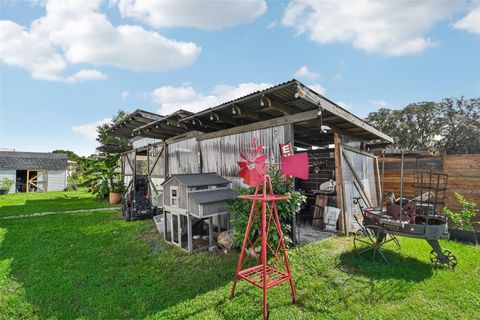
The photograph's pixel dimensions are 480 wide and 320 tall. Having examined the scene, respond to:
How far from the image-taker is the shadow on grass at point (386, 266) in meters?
3.48

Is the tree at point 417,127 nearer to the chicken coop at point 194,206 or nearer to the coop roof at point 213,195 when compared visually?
the coop roof at point 213,195

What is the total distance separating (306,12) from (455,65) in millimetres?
8395

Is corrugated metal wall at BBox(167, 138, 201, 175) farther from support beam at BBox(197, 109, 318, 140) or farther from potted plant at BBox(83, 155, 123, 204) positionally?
potted plant at BBox(83, 155, 123, 204)

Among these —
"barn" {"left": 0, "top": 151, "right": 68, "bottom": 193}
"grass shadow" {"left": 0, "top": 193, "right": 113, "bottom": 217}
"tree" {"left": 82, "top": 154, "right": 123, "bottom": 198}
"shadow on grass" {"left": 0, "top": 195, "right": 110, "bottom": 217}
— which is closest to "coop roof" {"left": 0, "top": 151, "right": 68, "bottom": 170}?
"barn" {"left": 0, "top": 151, "right": 68, "bottom": 193}

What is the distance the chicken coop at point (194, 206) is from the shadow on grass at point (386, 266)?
2.61m

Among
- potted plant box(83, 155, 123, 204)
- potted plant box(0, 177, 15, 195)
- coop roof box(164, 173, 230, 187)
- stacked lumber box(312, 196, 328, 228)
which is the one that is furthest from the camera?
potted plant box(0, 177, 15, 195)

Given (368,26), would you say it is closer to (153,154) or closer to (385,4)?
(385,4)

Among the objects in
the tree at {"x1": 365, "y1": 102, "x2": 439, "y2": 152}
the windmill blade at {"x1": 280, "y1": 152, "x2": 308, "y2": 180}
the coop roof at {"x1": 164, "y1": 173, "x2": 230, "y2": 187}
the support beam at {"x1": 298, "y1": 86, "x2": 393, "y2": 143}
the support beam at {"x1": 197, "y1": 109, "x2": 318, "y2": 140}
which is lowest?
the coop roof at {"x1": 164, "y1": 173, "x2": 230, "y2": 187}

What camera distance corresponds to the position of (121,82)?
919 centimetres

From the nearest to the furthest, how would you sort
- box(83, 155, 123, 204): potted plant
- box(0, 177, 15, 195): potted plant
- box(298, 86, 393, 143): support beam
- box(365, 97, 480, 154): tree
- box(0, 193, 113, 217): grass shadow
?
box(298, 86, 393, 143): support beam < box(0, 193, 113, 217): grass shadow < box(83, 155, 123, 204): potted plant < box(0, 177, 15, 195): potted plant < box(365, 97, 480, 154): tree

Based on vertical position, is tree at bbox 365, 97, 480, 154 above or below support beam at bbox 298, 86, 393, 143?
above

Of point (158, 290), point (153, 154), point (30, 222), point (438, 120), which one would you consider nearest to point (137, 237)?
point (158, 290)

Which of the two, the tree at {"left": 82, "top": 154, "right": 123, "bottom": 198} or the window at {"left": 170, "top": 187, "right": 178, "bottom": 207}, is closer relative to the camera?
the window at {"left": 170, "top": 187, "right": 178, "bottom": 207}

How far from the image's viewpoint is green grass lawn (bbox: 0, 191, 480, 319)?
8.89 ft
